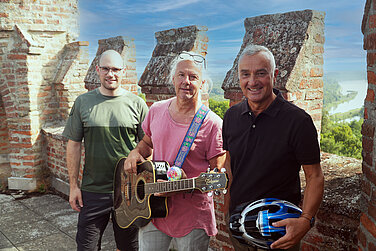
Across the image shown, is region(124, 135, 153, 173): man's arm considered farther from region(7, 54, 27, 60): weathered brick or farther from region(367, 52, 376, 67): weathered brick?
region(7, 54, 27, 60): weathered brick

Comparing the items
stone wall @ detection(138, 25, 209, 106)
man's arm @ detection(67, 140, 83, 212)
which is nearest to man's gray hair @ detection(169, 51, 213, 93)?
stone wall @ detection(138, 25, 209, 106)

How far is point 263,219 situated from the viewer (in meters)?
1.74

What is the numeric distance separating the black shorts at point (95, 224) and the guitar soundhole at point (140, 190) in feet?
2.13

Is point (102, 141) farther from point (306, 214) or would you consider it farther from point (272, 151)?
point (306, 214)

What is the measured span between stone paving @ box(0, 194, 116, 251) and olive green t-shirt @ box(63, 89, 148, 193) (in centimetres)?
149

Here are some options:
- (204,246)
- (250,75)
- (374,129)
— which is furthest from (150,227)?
(374,129)

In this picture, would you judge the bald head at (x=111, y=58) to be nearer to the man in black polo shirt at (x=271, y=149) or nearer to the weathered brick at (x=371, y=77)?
the man in black polo shirt at (x=271, y=149)

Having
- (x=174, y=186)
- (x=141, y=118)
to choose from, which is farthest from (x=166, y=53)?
(x=174, y=186)

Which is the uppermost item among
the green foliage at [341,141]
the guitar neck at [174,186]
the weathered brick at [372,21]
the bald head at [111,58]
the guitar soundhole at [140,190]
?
the weathered brick at [372,21]

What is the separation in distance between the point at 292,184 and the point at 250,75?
24.9 inches

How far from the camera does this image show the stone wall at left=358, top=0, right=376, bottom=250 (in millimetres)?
2057

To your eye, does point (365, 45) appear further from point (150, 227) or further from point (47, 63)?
point (47, 63)

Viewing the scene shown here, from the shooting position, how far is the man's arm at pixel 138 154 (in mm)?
2695

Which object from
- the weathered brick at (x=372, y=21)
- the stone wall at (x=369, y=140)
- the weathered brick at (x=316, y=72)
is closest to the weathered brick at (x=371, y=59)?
the stone wall at (x=369, y=140)
